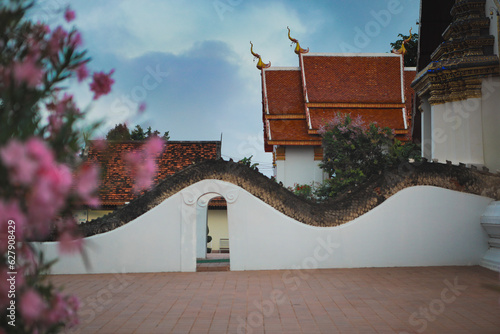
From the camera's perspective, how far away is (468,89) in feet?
36.9

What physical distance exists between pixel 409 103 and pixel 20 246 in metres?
22.9

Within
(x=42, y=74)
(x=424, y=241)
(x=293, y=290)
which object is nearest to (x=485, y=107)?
(x=424, y=241)

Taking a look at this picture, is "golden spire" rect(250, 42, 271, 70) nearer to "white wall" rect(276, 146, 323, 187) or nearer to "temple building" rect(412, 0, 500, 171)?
"white wall" rect(276, 146, 323, 187)

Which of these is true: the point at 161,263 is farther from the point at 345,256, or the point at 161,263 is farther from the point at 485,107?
the point at 485,107

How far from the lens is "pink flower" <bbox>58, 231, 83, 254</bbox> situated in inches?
80.8

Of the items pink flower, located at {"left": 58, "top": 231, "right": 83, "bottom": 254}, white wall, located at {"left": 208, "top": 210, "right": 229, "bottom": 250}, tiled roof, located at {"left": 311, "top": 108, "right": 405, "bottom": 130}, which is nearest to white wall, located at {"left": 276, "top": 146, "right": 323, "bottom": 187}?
tiled roof, located at {"left": 311, "top": 108, "right": 405, "bottom": 130}

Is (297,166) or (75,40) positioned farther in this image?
(297,166)

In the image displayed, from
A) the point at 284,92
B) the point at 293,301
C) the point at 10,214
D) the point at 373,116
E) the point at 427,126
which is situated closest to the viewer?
the point at 10,214

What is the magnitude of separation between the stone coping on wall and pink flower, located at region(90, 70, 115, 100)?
759 centimetres

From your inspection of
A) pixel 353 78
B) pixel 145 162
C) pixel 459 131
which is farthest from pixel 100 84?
pixel 353 78

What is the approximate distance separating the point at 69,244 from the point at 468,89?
11060 millimetres

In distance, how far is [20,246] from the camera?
7.30 ft

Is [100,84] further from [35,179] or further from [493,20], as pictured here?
[493,20]

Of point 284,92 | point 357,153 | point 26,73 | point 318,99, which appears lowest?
point 26,73
